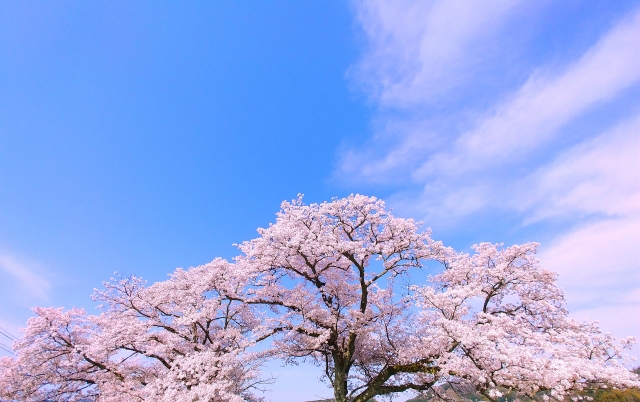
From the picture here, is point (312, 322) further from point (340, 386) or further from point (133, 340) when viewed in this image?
point (133, 340)

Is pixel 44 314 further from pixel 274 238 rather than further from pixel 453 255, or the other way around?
pixel 453 255

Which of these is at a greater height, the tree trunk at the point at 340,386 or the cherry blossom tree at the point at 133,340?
the cherry blossom tree at the point at 133,340

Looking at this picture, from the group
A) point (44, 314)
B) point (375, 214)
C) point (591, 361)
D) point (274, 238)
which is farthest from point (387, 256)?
point (44, 314)

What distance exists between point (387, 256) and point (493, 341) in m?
5.80

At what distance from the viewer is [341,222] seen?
16922mm

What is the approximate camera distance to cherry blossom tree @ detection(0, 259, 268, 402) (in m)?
17.0

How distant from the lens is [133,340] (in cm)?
1803

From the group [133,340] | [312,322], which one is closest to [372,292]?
[312,322]

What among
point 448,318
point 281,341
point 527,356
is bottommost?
point 527,356

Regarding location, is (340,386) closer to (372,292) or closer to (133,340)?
(372,292)

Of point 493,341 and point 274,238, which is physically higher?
point 274,238

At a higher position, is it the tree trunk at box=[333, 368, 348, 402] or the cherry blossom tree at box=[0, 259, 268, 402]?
the cherry blossom tree at box=[0, 259, 268, 402]

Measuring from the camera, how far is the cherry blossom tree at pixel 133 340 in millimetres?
16953

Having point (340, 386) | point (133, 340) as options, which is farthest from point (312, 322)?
point (133, 340)
